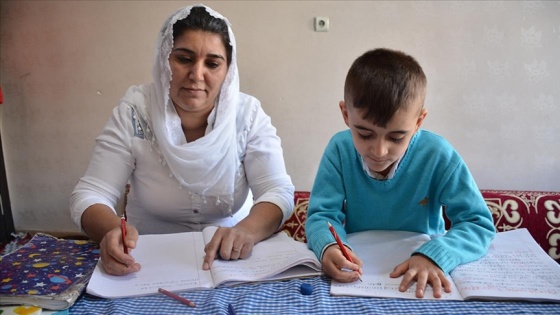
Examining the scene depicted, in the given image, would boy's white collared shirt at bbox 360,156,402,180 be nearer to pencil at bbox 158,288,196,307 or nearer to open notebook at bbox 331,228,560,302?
open notebook at bbox 331,228,560,302

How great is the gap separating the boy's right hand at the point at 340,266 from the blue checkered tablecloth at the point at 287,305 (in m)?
0.05

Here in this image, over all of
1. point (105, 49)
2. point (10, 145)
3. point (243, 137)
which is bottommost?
point (10, 145)

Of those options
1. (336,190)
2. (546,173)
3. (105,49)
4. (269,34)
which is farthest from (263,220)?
(546,173)

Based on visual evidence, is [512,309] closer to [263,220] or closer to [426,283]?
[426,283]

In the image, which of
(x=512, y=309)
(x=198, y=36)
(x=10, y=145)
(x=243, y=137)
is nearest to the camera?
(x=512, y=309)

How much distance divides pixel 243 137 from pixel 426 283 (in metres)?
0.80

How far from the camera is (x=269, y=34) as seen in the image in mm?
2598

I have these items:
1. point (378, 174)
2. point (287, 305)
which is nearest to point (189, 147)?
point (378, 174)

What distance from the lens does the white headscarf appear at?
4.70 feet

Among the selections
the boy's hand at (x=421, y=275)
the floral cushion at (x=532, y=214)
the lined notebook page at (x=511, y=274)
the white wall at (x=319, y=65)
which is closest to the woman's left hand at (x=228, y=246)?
the boy's hand at (x=421, y=275)

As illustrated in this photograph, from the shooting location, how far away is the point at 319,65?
2.62m

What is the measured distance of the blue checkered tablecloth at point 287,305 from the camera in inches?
33.1

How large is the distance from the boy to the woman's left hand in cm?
16

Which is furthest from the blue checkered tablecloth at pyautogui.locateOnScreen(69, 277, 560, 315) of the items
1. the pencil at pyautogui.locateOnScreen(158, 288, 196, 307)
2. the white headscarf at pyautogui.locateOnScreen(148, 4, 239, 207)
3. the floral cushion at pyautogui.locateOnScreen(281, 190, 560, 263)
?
the floral cushion at pyautogui.locateOnScreen(281, 190, 560, 263)
